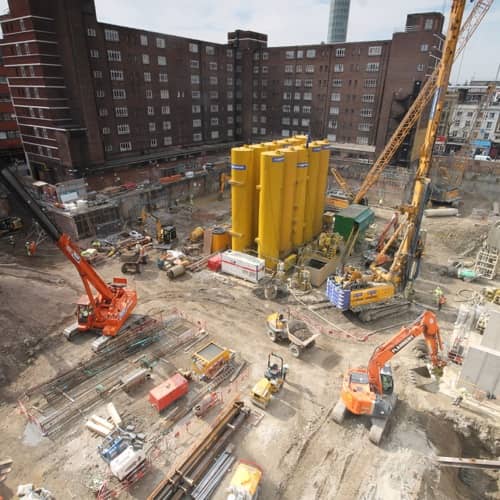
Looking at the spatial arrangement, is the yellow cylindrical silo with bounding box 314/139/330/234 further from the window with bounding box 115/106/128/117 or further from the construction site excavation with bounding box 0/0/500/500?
the window with bounding box 115/106/128/117

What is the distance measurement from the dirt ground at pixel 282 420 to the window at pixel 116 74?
106 ft

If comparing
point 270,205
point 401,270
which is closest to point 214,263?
point 270,205

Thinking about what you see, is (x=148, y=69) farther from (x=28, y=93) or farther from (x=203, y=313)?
(x=203, y=313)

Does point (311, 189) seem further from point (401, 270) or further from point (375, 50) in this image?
point (375, 50)

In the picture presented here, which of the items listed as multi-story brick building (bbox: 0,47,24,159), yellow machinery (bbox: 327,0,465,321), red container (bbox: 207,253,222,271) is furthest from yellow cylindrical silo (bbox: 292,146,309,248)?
multi-story brick building (bbox: 0,47,24,159)

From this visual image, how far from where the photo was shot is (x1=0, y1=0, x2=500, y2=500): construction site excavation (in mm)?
13703

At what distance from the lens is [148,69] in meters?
49.1

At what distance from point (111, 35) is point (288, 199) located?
1392 inches

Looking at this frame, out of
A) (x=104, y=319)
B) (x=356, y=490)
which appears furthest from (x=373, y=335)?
(x=104, y=319)

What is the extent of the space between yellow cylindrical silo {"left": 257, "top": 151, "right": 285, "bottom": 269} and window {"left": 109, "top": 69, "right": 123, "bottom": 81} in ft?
103

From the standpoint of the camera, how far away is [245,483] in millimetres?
11961

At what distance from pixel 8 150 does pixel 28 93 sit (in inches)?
581

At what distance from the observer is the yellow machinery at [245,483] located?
11.6 metres

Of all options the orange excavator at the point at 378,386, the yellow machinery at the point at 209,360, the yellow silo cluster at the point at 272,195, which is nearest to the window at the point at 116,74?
the yellow silo cluster at the point at 272,195
